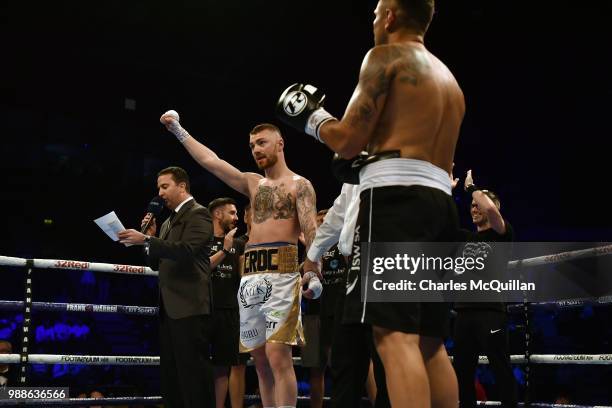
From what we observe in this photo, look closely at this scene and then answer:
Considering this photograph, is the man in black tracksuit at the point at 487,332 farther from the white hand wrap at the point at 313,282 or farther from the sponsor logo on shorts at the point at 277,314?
the sponsor logo on shorts at the point at 277,314

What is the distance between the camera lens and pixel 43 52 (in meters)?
10.4

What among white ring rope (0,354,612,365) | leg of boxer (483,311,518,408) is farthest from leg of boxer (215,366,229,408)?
leg of boxer (483,311,518,408)

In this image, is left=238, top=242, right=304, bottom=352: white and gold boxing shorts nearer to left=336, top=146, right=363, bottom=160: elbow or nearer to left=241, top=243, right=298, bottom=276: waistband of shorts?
left=241, top=243, right=298, bottom=276: waistband of shorts

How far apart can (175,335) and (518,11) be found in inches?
252

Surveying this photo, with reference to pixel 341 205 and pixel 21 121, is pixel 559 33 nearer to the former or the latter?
pixel 341 205

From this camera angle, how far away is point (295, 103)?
2.21m

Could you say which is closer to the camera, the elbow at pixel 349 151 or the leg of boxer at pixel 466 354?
the elbow at pixel 349 151

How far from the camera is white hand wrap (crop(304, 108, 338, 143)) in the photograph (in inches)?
83.3

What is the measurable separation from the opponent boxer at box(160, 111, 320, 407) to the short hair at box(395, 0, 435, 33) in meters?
1.67

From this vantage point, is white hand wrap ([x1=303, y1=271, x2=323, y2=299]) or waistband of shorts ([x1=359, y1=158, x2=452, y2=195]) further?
white hand wrap ([x1=303, y1=271, x2=323, y2=299])

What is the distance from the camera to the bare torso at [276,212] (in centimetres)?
376

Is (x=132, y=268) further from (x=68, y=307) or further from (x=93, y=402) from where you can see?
(x=93, y=402)

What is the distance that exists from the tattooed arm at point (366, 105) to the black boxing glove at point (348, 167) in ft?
0.17

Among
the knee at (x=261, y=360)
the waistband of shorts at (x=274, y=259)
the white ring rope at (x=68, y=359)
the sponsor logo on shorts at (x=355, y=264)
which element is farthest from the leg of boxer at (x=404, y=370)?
the white ring rope at (x=68, y=359)
